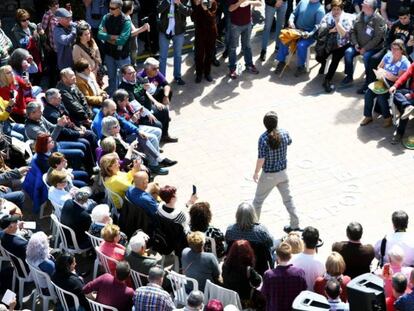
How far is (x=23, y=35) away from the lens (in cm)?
1380

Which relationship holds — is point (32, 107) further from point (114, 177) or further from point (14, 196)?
point (114, 177)

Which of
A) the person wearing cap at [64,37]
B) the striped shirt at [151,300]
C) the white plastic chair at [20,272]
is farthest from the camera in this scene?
the person wearing cap at [64,37]

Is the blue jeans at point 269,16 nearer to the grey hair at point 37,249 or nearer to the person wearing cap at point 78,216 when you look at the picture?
the person wearing cap at point 78,216

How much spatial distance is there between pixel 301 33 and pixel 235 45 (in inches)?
46.3

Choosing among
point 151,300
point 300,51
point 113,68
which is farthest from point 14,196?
point 300,51

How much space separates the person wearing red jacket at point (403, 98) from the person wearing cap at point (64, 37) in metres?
5.06

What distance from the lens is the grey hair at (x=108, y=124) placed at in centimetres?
1136

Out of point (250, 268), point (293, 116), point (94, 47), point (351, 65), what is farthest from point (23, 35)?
point (250, 268)

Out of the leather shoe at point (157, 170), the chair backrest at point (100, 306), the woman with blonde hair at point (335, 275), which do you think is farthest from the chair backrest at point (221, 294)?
the leather shoe at point (157, 170)

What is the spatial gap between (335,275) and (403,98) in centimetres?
499

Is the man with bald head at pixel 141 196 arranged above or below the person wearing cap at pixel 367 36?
below

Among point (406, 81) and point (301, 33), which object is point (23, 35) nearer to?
point (301, 33)

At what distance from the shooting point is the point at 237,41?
48.0ft

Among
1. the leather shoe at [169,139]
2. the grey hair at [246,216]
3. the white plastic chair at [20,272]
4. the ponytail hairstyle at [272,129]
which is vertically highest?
the ponytail hairstyle at [272,129]
